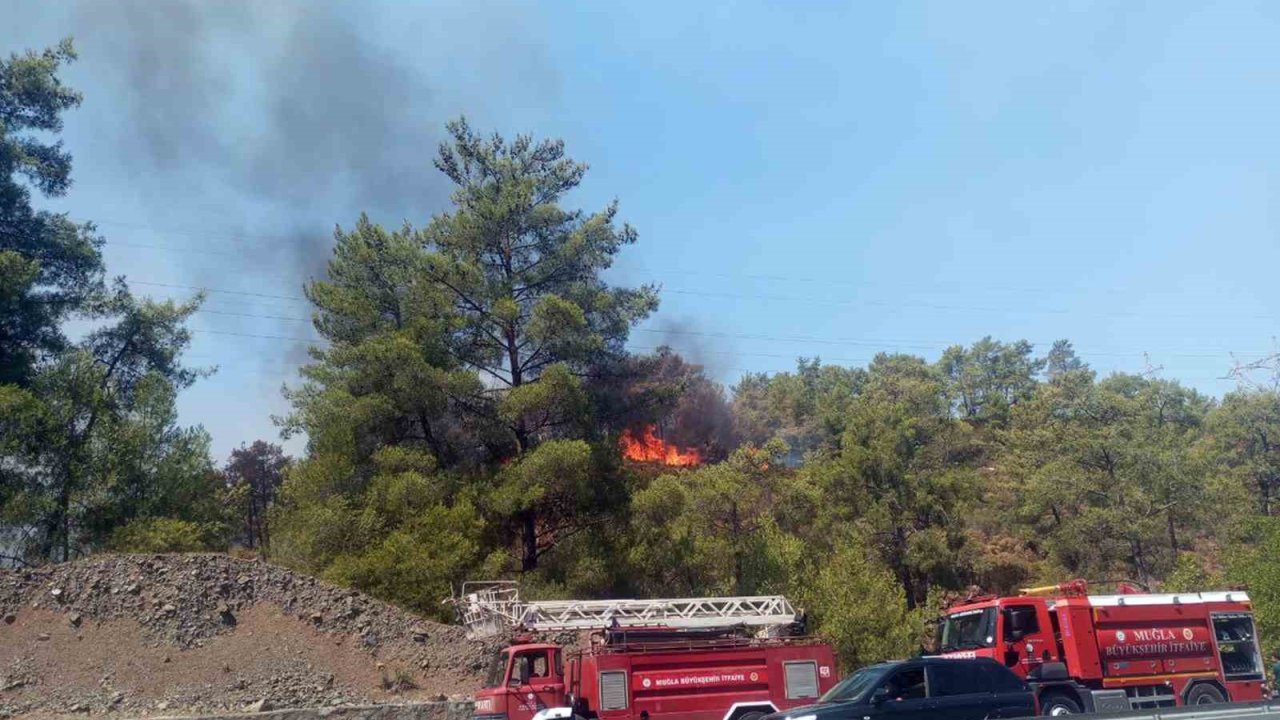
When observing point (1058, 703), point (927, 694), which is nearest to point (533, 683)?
point (927, 694)

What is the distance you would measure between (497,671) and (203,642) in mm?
11370

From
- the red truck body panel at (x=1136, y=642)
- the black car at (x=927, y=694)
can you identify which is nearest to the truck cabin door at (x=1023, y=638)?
the red truck body panel at (x=1136, y=642)

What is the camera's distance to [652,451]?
63906 millimetres

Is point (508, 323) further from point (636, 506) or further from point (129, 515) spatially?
point (129, 515)

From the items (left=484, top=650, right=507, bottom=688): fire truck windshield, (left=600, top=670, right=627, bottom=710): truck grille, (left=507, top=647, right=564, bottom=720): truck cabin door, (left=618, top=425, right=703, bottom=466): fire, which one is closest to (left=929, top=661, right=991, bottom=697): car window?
(left=600, top=670, right=627, bottom=710): truck grille

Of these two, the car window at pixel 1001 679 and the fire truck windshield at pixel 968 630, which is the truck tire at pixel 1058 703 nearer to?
the fire truck windshield at pixel 968 630

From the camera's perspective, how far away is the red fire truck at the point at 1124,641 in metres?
21.0

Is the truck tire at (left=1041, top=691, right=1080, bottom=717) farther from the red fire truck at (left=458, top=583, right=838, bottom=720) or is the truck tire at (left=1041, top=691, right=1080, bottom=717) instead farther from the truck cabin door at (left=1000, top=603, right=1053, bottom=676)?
the red fire truck at (left=458, top=583, right=838, bottom=720)

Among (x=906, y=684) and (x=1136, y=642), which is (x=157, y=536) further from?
(x=1136, y=642)

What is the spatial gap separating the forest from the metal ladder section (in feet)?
34.8

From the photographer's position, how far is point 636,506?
123 feet

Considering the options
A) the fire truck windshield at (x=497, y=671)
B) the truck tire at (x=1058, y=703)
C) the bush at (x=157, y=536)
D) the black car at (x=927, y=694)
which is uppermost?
the bush at (x=157, y=536)

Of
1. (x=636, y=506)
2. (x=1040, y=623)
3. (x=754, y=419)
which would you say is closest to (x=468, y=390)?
(x=636, y=506)

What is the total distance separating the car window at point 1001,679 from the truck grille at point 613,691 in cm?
700
